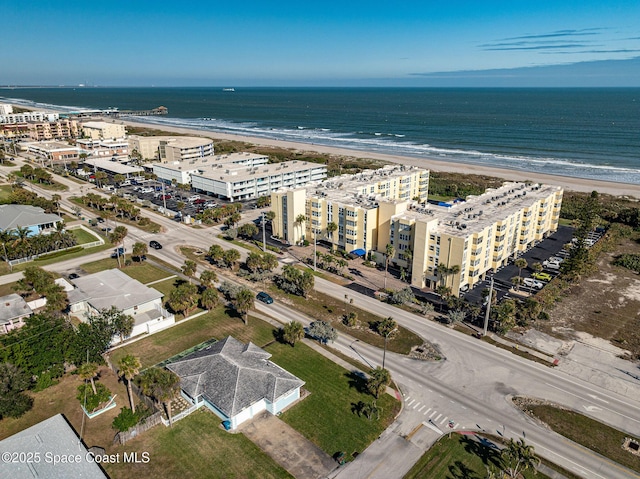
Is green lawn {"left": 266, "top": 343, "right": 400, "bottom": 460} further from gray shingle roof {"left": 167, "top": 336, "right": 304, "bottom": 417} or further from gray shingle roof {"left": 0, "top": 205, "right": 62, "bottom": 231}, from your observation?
gray shingle roof {"left": 0, "top": 205, "right": 62, "bottom": 231}

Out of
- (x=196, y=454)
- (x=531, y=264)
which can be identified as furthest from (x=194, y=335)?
(x=531, y=264)

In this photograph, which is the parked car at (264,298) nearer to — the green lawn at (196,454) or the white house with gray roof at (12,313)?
the green lawn at (196,454)

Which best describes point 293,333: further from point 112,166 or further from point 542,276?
point 112,166

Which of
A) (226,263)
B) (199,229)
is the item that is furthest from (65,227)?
(226,263)

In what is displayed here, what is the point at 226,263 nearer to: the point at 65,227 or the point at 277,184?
the point at 65,227

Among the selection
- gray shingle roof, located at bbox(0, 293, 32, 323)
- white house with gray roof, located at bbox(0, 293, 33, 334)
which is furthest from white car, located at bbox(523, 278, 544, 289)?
gray shingle roof, located at bbox(0, 293, 32, 323)
